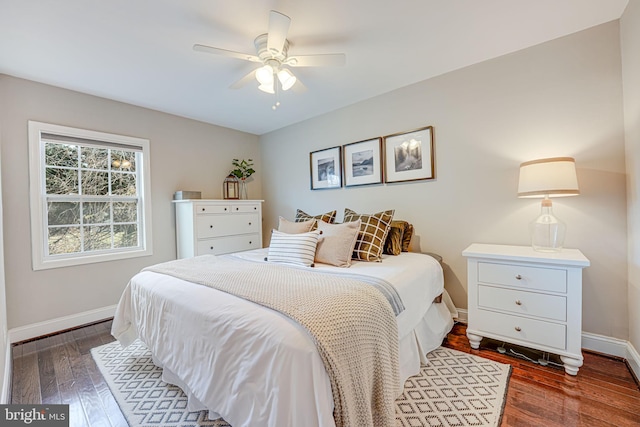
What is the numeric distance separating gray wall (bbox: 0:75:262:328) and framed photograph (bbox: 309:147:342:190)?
4.50ft

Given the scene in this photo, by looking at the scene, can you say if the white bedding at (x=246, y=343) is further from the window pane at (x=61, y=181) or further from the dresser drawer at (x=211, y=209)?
the window pane at (x=61, y=181)

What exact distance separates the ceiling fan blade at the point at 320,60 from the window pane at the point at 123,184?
2.43 m

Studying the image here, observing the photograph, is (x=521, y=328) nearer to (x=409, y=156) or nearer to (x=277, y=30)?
(x=409, y=156)

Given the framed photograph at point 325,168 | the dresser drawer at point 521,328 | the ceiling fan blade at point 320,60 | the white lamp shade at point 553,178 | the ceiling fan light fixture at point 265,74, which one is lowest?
the dresser drawer at point 521,328

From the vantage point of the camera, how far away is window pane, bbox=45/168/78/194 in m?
2.64

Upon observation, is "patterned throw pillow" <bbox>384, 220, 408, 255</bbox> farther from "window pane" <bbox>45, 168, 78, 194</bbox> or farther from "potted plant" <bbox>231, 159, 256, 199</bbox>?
"window pane" <bbox>45, 168, 78, 194</bbox>

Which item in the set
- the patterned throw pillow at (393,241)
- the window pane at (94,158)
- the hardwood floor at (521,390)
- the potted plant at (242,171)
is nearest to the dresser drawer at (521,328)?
Answer: the hardwood floor at (521,390)

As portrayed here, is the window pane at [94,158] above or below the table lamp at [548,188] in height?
above

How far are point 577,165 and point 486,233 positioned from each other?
81cm

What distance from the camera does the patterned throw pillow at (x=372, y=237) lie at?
2.27 meters

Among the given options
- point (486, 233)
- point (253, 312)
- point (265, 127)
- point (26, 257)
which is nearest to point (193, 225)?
point (26, 257)

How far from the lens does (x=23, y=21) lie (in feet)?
5.67

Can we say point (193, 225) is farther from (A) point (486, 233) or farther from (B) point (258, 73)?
(A) point (486, 233)

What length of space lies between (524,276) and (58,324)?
408 centimetres
